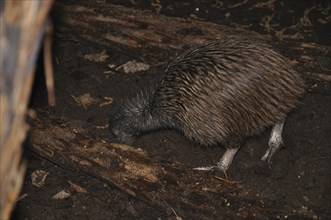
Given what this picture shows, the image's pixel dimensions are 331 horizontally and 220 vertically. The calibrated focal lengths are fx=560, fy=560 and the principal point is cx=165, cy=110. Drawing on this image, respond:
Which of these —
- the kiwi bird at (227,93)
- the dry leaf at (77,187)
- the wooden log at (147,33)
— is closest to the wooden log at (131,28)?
the wooden log at (147,33)

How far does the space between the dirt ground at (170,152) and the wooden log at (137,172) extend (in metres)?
0.16

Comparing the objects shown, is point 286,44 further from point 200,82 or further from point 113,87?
point 113,87

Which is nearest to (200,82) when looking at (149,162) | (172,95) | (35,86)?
(172,95)

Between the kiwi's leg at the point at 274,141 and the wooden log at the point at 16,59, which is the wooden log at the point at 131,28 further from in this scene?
the wooden log at the point at 16,59

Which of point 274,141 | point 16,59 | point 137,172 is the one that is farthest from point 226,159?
point 16,59

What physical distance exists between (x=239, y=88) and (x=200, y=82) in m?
0.36

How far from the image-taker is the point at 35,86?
646 centimetres

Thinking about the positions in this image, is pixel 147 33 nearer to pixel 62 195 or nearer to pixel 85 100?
pixel 85 100

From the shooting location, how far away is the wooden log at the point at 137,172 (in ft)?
15.1

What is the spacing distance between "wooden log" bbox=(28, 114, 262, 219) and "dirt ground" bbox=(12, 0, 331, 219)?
0.51ft

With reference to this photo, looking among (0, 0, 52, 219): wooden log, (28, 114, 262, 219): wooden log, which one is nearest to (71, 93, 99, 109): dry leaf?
(28, 114, 262, 219): wooden log

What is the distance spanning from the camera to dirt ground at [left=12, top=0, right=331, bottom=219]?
5031mm

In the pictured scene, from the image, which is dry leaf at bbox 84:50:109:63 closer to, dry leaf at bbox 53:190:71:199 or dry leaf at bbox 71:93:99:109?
dry leaf at bbox 71:93:99:109

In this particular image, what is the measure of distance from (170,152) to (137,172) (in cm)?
89
